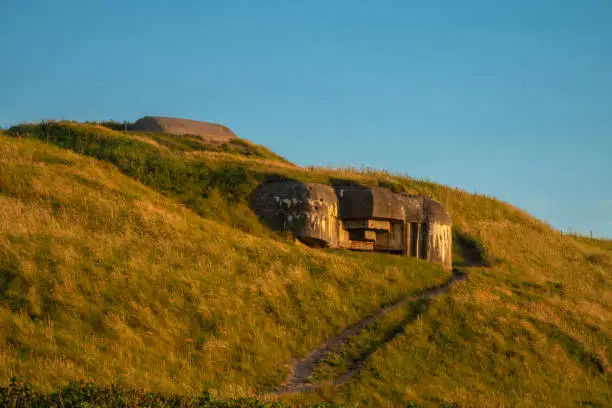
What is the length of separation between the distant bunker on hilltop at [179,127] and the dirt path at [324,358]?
1922 centimetres

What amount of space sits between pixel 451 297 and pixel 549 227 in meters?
22.1

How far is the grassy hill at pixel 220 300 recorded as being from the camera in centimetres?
1702

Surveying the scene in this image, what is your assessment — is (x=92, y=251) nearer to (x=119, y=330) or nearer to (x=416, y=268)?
(x=119, y=330)

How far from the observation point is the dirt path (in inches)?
688

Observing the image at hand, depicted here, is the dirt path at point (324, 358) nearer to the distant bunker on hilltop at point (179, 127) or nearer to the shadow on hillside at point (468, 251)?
the shadow on hillside at point (468, 251)

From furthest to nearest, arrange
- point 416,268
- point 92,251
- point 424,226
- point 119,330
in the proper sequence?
1. point 424,226
2. point 416,268
3. point 92,251
4. point 119,330

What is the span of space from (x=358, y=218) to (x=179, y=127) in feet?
49.4

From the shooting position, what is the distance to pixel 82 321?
17.5 metres

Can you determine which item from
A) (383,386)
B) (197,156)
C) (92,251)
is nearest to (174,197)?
(197,156)

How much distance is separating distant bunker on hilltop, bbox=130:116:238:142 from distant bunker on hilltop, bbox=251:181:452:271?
11386 mm

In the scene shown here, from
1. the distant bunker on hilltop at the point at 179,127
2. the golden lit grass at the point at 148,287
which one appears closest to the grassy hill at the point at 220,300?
the golden lit grass at the point at 148,287

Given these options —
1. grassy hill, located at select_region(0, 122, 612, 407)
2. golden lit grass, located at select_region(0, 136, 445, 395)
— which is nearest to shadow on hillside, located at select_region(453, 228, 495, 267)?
grassy hill, located at select_region(0, 122, 612, 407)

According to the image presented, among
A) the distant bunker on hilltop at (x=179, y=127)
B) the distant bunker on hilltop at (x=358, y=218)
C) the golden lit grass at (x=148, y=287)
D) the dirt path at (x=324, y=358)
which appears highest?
the distant bunker on hilltop at (x=179, y=127)

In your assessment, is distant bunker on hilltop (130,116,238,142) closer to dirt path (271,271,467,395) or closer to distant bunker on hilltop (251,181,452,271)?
distant bunker on hilltop (251,181,452,271)
